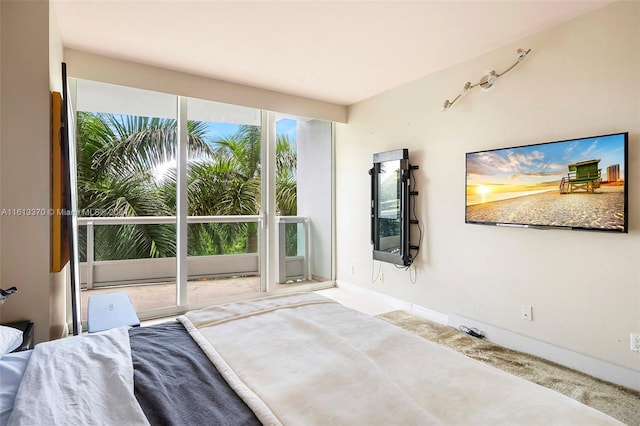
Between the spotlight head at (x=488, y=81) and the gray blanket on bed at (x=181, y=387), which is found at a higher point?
the spotlight head at (x=488, y=81)

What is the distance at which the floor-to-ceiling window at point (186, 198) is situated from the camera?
3.45 m

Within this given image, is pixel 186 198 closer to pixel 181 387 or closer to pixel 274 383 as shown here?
pixel 181 387

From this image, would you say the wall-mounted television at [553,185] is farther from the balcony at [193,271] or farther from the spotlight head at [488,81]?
the balcony at [193,271]

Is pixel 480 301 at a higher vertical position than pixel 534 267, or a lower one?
lower

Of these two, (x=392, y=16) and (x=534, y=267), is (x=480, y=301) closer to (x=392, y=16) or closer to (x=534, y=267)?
(x=534, y=267)

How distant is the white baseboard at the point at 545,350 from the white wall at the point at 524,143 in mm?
52

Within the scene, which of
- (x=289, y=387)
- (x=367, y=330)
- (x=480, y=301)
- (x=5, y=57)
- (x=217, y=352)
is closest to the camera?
(x=289, y=387)

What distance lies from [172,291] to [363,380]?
330 cm

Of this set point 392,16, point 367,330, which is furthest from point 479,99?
point 367,330

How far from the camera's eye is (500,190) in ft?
9.66

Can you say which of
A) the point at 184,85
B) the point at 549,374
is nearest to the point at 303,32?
the point at 184,85

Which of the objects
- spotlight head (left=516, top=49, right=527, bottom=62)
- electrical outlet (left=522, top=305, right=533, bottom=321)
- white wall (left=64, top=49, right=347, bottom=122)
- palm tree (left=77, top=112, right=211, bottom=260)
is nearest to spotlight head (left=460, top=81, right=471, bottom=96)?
spotlight head (left=516, top=49, right=527, bottom=62)

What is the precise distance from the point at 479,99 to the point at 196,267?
3487 millimetres

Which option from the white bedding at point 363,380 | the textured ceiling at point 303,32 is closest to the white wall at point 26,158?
the textured ceiling at point 303,32
